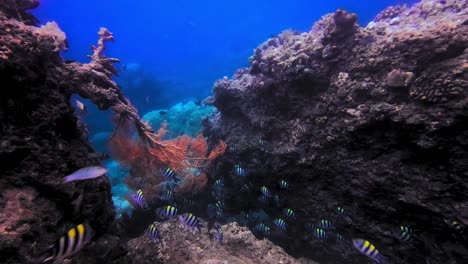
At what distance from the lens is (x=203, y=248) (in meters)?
5.76

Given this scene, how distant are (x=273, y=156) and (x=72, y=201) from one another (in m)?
4.05

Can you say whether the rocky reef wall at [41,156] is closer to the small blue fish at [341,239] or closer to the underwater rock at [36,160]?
the underwater rock at [36,160]

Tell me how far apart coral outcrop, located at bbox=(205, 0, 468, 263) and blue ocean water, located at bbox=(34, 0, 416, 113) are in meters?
23.9

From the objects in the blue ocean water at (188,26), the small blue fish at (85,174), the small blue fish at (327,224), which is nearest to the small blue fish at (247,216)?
A: the small blue fish at (327,224)

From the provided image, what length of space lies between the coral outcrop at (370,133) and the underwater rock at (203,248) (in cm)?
114

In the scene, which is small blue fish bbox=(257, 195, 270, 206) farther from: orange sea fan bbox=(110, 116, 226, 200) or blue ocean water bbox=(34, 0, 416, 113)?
blue ocean water bbox=(34, 0, 416, 113)

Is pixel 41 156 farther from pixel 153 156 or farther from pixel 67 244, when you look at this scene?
pixel 153 156

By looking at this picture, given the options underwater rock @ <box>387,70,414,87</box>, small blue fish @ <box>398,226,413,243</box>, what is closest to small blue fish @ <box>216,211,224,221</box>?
small blue fish @ <box>398,226,413,243</box>

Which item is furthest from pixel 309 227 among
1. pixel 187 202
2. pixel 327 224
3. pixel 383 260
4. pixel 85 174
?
pixel 85 174

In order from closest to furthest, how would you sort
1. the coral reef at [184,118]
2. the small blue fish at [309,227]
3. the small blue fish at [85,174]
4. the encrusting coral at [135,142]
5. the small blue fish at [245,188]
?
the small blue fish at [85,174]
the encrusting coral at [135,142]
the small blue fish at [309,227]
the small blue fish at [245,188]
the coral reef at [184,118]

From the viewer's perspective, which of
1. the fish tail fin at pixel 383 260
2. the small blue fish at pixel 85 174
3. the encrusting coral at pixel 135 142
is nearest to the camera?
the small blue fish at pixel 85 174

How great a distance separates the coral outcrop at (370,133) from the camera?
4.12 metres

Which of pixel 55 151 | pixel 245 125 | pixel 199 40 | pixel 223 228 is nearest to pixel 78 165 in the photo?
pixel 55 151

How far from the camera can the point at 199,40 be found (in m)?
86.2
